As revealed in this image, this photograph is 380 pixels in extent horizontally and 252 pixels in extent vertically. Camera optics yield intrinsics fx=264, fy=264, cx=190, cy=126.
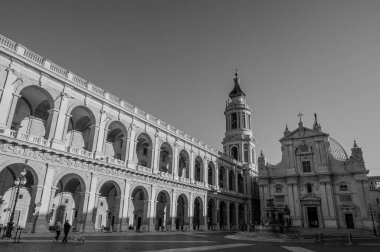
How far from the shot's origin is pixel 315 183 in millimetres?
41656

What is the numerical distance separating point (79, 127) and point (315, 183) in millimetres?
35569

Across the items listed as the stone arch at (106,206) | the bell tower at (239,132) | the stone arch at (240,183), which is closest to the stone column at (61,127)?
the stone arch at (106,206)

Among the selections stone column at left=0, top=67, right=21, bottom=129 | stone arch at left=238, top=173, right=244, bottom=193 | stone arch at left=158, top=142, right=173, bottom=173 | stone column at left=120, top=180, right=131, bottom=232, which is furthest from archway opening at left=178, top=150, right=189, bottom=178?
stone column at left=0, top=67, right=21, bottom=129

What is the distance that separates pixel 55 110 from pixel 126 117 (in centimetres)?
782

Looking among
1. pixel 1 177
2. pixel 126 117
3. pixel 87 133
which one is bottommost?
pixel 1 177

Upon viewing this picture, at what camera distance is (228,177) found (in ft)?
150

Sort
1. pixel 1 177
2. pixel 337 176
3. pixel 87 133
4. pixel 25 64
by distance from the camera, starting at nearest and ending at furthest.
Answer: pixel 25 64 → pixel 1 177 → pixel 87 133 → pixel 337 176

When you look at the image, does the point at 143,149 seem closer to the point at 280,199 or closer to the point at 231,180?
the point at 231,180

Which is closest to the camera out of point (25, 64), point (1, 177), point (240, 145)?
point (25, 64)

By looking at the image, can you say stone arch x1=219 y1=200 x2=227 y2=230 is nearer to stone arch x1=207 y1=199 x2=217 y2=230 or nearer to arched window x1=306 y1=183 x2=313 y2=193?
stone arch x1=207 y1=199 x2=217 y2=230

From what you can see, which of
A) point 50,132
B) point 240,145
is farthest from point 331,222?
point 50,132

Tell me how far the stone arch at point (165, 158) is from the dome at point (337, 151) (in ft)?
93.9

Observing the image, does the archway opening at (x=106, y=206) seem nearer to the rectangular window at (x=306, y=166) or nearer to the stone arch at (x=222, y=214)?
the stone arch at (x=222, y=214)

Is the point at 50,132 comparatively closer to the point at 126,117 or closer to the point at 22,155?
the point at 22,155
